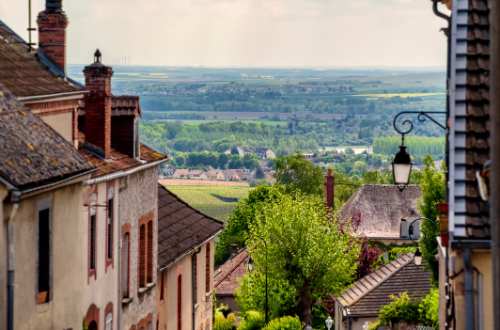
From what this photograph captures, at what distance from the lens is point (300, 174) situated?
453ft

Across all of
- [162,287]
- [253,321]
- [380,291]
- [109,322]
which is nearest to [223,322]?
[253,321]

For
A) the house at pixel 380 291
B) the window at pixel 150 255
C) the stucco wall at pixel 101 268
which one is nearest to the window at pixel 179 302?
the window at pixel 150 255

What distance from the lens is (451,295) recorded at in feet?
74.2

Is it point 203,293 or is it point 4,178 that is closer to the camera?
point 4,178

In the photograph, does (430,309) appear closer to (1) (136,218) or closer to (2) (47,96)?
(1) (136,218)

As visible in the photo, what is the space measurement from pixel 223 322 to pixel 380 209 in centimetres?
3662

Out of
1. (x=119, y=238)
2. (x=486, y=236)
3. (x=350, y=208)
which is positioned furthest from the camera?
(x=350, y=208)

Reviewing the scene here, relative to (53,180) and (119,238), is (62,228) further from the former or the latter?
(119,238)

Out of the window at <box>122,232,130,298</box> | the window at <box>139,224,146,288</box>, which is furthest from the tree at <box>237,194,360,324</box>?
the window at <box>122,232,130,298</box>

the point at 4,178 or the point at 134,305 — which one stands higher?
the point at 4,178

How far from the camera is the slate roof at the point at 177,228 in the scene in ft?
127

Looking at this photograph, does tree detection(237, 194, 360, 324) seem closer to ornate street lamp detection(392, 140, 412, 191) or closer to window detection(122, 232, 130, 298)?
window detection(122, 232, 130, 298)

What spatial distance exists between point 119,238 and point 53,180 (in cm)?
948

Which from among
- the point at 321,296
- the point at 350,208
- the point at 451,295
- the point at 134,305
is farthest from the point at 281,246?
the point at 451,295
